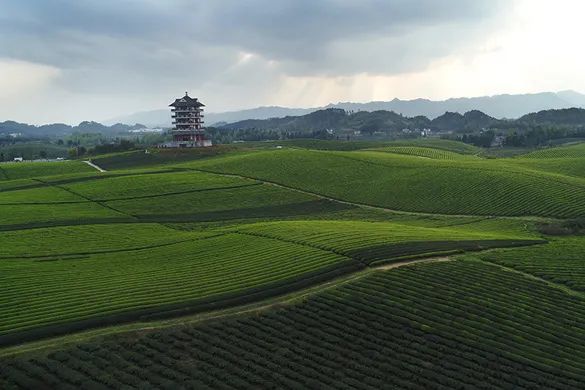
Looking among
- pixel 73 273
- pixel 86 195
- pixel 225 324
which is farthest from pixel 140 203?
pixel 225 324

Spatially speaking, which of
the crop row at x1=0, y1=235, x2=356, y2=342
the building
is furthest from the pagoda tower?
the crop row at x1=0, y1=235, x2=356, y2=342

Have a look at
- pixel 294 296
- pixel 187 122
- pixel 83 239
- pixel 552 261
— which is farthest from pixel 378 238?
pixel 187 122

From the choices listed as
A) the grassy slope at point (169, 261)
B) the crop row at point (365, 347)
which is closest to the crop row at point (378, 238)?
the grassy slope at point (169, 261)

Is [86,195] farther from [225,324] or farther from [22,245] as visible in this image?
[225,324]

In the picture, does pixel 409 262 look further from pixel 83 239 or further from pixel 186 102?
pixel 186 102

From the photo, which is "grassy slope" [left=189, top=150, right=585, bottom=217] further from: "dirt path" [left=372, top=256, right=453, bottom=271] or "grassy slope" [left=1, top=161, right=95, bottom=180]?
"dirt path" [left=372, top=256, right=453, bottom=271]

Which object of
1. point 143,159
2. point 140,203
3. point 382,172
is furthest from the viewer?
point 143,159
